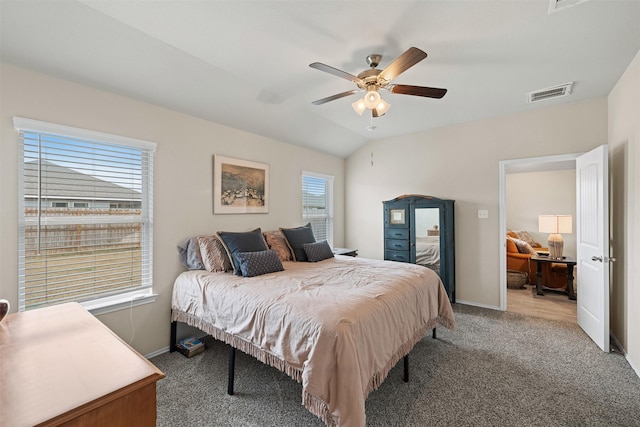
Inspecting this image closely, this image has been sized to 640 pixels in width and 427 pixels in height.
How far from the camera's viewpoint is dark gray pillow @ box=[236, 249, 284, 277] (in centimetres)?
265

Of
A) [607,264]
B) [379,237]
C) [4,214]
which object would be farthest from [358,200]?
[4,214]

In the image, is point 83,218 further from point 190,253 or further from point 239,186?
point 239,186

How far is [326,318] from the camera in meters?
1.64

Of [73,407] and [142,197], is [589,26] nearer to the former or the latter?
[73,407]

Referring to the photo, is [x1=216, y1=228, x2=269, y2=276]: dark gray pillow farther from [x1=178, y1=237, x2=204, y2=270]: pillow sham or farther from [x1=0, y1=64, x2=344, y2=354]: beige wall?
[x1=0, y1=64, x2=344, y2=354]: beige wall

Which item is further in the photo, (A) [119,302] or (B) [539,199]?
(B) [539,199]

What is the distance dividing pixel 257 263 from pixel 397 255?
2510mm

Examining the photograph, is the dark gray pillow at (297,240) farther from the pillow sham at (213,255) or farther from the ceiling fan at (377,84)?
the ceiling fan at (377,84)

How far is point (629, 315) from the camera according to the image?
2527 mm

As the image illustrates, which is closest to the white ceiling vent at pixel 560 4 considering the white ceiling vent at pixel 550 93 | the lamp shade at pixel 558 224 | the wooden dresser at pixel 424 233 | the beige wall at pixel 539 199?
the white ceiling vent at pixel 550 93

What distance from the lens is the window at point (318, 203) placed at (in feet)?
15.4

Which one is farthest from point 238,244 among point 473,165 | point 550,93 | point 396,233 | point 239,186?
point 550,93

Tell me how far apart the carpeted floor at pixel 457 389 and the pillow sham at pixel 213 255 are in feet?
2.73

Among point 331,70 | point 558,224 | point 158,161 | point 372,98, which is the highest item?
point 331,70
